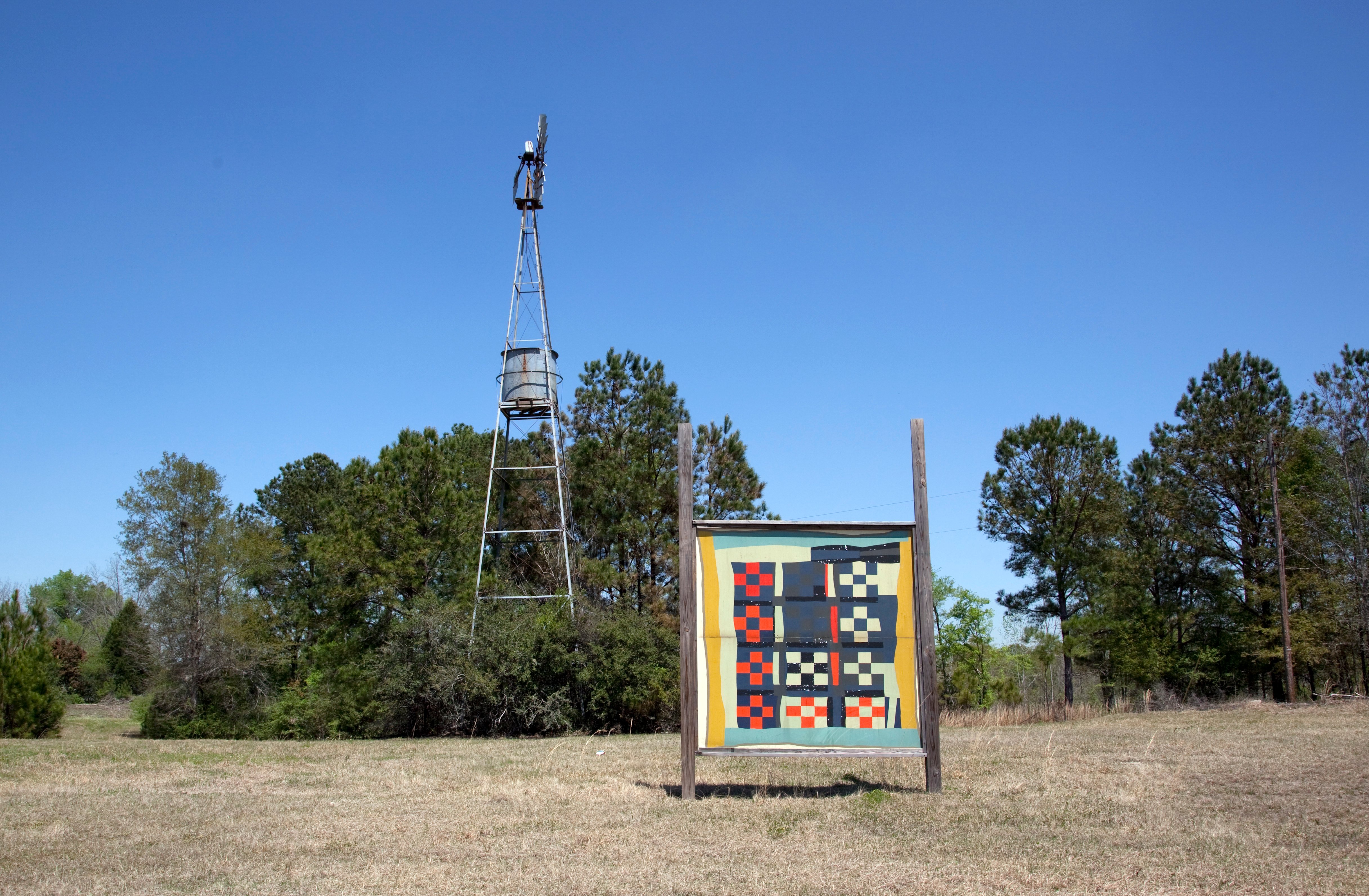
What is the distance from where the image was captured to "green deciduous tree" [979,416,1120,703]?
3841cm

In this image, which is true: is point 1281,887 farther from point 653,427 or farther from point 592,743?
point 653,427

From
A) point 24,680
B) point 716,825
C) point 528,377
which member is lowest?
point 716,825

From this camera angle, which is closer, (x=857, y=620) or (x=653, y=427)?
(x=857, y=620)

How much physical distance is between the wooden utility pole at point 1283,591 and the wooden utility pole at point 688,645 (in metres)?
26.4

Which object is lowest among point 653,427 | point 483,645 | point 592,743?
point 592,743

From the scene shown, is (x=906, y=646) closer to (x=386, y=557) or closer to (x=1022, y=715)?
(x=1022, y=715)

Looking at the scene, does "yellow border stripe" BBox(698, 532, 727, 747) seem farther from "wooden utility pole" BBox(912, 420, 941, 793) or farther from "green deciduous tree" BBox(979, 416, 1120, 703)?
"green deciduous tree" BBox(979, 416, 1120, 703)

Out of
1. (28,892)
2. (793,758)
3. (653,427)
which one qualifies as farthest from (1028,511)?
(28,892)

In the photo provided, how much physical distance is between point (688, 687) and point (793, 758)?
4.32 metres

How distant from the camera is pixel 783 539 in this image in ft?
33.8

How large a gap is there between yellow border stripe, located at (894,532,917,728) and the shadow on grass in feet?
3.00

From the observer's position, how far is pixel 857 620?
10.2m

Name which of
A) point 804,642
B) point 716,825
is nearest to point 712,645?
point 804,642

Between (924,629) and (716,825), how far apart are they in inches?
123
